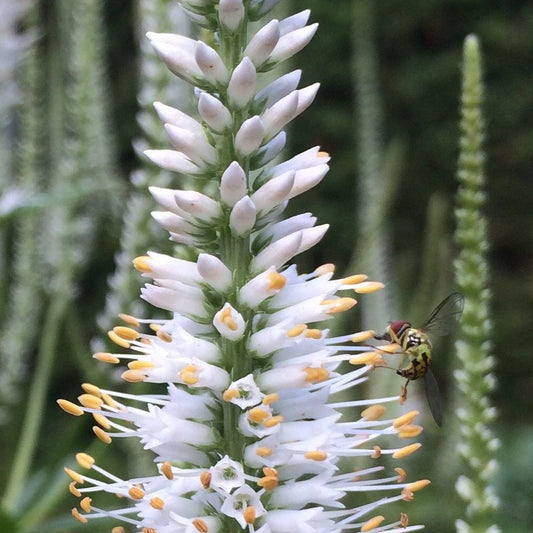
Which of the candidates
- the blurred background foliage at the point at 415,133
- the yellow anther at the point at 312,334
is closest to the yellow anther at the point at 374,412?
the yellow anther at the point at 312,334

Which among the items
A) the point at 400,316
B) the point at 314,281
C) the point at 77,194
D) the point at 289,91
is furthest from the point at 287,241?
the point at 400,316

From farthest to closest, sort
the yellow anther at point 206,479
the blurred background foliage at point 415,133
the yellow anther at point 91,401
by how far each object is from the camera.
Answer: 1. the blurred background foliage at point 415,133
2. the yellow anther at point 91,401
3. the yellow anther at point 206,479

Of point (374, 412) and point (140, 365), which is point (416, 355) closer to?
point (374, 412)

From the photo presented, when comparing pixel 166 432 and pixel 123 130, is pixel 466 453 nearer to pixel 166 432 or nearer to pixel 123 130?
pixel 166 432

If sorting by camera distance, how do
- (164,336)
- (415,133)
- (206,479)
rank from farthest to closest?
(415,133) → (164,336) → (206,479)

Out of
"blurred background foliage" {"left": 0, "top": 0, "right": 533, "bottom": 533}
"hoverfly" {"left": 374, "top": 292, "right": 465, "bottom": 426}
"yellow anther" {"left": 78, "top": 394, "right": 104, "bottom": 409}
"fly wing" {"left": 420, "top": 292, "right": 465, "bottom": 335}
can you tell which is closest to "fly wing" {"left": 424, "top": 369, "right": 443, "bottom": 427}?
"hoverfly" {"left": 374, "top": 292, "right": 465, "bottom": 426}

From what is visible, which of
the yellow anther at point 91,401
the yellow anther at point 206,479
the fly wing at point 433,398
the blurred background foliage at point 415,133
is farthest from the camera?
the blurred background foliage at point 415,133

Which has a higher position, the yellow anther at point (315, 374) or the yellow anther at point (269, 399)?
the yellow anther at point (315, 374)

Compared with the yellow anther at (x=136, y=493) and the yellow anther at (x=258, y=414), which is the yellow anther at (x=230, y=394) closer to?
the yellow anther at (x=258, y=414)

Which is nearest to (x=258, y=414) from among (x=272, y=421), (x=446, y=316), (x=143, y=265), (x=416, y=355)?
(x=272, y=421)
